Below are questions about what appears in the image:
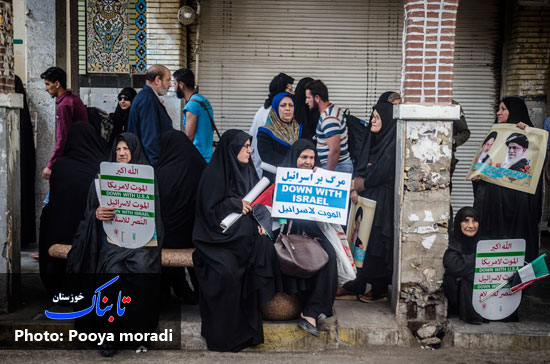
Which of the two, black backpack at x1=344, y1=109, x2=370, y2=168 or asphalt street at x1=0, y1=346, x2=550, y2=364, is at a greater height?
black backpack at x1=344, y1=109, x2=370, y2=168

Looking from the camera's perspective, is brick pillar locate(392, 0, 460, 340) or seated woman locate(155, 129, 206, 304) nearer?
brick pillar locate(392, 0, 460, 340)

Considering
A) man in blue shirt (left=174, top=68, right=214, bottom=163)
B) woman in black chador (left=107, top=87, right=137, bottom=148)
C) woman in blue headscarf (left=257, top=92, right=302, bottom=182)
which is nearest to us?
woman in blue headscarf (left=257, top=92, right=302, bottom=182)

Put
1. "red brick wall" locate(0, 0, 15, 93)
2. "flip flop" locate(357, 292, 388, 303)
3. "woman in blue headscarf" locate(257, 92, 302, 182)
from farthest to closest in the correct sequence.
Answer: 1. "woman in blue headscarf" locate(257, 92, 302, 182)
2. "flip flop" locate(357, 292, 388, 303)
3. "red brick wall" locate(0, 0, 15, 93)

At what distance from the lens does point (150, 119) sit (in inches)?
245

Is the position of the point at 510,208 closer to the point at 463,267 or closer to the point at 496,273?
the point at 496,273

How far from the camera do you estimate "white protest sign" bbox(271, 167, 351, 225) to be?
498cm

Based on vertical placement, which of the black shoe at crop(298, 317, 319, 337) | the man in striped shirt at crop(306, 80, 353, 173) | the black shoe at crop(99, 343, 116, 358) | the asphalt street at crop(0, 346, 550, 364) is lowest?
the asphalt street at crop(0, 346, 550, 364)

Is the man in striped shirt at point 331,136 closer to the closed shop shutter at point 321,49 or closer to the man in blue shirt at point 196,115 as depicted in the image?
the man in blue shirt at point 196,115

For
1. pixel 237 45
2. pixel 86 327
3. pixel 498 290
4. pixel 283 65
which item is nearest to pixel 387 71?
pixel 283 65

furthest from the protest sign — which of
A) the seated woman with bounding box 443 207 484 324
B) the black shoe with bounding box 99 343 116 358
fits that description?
the black shoe with bounding box 99 343 116 358

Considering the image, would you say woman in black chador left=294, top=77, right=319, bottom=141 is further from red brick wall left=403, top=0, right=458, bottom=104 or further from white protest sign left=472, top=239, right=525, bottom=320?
white protest sign left=472, top=239, right=525, bottom=320

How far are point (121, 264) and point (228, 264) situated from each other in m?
0.84

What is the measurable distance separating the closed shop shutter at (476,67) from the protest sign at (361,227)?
322 centimetres

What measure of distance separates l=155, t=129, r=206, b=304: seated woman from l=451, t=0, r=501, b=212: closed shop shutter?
440cm
